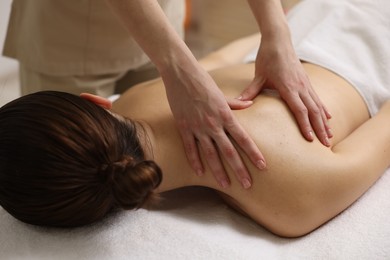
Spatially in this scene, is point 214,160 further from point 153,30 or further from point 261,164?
point 153,30

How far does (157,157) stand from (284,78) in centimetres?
Result: 37

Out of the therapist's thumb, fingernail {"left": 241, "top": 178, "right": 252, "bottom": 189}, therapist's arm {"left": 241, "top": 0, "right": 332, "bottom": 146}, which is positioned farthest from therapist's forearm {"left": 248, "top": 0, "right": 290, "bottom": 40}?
fingernail {"left": 241, "top": 178, "right": 252, "bottom": 189}

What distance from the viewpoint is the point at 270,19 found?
125 centimetres

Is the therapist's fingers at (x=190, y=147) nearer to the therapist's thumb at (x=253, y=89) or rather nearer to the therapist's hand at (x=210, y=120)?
the therapist's hand at (x=210, y=120)

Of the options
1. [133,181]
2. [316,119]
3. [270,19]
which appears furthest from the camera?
[270,19]

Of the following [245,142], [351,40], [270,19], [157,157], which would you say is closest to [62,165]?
[157,157]

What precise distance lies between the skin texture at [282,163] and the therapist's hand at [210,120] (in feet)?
0.07

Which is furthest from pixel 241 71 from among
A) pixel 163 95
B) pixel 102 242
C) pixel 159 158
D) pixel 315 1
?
pixel 102 242

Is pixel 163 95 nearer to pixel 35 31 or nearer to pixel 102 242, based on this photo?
pixel 102 242

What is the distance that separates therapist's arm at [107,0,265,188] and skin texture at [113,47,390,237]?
3cm

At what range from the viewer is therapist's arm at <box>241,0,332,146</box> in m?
1.14

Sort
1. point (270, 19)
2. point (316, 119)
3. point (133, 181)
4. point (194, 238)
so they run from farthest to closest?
point (270, 19) → point (316, 119) → point (194, 238) → point (133, 181)

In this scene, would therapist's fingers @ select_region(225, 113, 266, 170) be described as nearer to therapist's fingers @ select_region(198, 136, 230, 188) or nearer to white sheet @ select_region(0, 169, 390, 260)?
therapist's fingers @ select_region(198, 136, 230, 188)

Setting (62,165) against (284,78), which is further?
(284,78)
